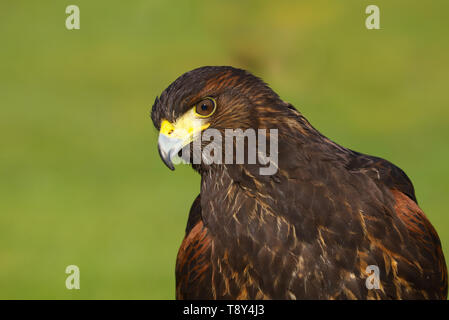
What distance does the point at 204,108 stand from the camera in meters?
2.88

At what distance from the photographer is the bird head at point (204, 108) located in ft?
9.36

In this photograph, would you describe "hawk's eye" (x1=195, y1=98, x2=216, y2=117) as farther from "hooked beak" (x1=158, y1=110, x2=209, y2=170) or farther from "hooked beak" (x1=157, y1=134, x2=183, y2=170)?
"hooked beak" (x1=157, y1=134, x2=183, y2=170)

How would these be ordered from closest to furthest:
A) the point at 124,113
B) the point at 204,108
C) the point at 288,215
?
the point at 288,215
the point at 204,108
the point at 124,113

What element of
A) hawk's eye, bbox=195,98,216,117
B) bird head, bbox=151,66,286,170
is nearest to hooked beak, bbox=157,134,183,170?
bird head, bbox=151,66,286,170

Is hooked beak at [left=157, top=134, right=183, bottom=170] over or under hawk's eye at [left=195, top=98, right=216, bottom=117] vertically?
under

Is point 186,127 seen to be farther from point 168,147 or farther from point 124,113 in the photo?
point 124,113

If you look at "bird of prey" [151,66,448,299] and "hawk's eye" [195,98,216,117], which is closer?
"bird of prey" [151,66,448,299]

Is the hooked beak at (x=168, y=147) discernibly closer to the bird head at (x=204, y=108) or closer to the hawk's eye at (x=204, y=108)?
the bird head at (x=204, y=108)

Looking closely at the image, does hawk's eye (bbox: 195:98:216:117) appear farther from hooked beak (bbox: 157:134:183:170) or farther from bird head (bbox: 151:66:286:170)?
hooked beak (bbox: 157:134:183:170)

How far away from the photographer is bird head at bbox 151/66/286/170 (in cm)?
285

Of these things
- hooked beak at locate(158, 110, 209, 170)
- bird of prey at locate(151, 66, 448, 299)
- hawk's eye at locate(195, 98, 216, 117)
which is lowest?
→ bird of prey at locate(151, 66, 448, 299)

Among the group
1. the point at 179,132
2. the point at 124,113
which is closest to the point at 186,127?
the point at 179,132

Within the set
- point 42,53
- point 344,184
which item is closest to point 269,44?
point 42,53
